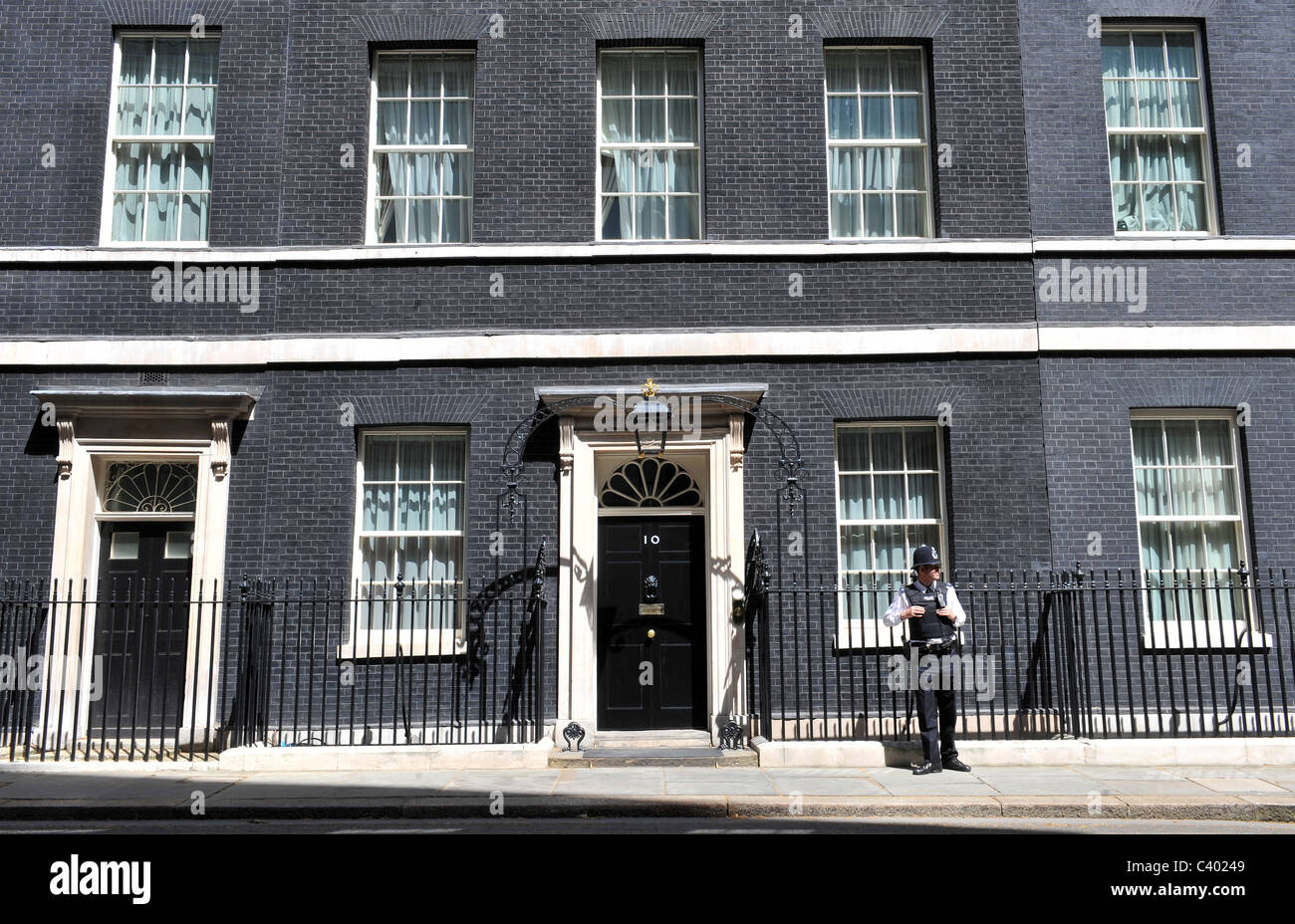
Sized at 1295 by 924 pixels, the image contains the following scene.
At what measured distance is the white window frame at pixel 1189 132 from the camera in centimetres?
1154

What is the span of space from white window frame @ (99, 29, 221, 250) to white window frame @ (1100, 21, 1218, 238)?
32.3 ft

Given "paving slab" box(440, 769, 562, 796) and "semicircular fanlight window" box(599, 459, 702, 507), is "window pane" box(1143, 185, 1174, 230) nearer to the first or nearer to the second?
"semicircular fanlight window" box(599, 459, 702, 507)

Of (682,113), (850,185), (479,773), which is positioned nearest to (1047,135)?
(850,185)

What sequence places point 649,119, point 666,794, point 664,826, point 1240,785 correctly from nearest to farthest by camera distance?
point 664,826 < point 666,794 < point 1240,785 < point 649,119

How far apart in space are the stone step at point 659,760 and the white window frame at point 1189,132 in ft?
22.7

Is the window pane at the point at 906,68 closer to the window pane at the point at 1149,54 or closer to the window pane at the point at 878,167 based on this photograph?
the window pane at the point at 878,167

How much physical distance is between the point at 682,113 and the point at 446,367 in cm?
392

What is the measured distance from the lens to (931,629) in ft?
30.8

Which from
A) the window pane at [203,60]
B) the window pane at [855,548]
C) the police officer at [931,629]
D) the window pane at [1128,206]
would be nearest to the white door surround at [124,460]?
the window pane at [203,60]

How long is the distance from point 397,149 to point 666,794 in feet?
24.7

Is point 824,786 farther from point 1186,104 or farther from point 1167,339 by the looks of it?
point 1186,104

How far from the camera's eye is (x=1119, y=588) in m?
9.91

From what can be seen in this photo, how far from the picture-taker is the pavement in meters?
7.91

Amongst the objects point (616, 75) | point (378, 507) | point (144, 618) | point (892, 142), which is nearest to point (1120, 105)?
point (892, 142)
